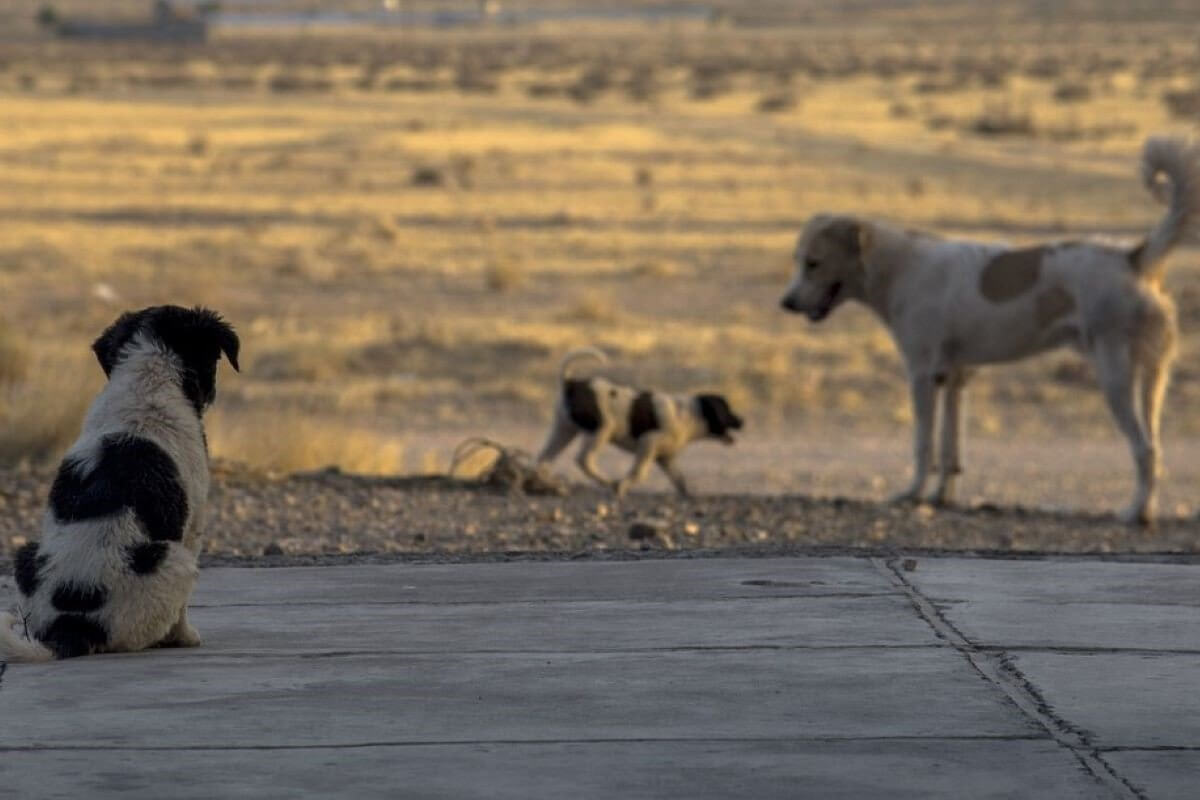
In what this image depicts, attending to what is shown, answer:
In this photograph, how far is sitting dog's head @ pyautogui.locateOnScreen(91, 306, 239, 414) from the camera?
7.56 meters

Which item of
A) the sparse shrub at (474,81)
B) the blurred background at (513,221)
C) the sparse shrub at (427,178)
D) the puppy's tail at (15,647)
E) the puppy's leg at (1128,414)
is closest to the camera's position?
the puppy's tail at (15,647)

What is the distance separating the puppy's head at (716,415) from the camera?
15.7 m

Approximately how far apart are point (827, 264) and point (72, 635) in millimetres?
8919

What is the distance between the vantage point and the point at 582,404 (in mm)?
15000

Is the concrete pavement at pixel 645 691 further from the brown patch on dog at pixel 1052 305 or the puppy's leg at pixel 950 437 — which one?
the puppy's leg at pixel 950 437

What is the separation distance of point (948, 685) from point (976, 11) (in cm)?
15624

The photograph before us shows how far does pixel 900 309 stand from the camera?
15016mm

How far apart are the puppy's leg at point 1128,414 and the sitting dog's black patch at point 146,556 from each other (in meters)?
8.36

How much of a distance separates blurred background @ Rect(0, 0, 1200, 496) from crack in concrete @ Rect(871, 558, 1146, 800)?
7539 millimetres

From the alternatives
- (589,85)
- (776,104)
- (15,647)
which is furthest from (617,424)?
(589,85)

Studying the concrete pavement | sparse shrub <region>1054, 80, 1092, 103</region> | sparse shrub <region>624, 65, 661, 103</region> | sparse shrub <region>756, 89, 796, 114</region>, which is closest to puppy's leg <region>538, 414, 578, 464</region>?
the concrete pavement

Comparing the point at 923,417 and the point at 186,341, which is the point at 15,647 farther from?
the point at 923,417

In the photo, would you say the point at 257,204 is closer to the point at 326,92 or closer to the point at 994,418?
the point at 994,418

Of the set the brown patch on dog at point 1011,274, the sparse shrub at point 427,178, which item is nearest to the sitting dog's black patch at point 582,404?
the brown patch on dog at point 1011,274
